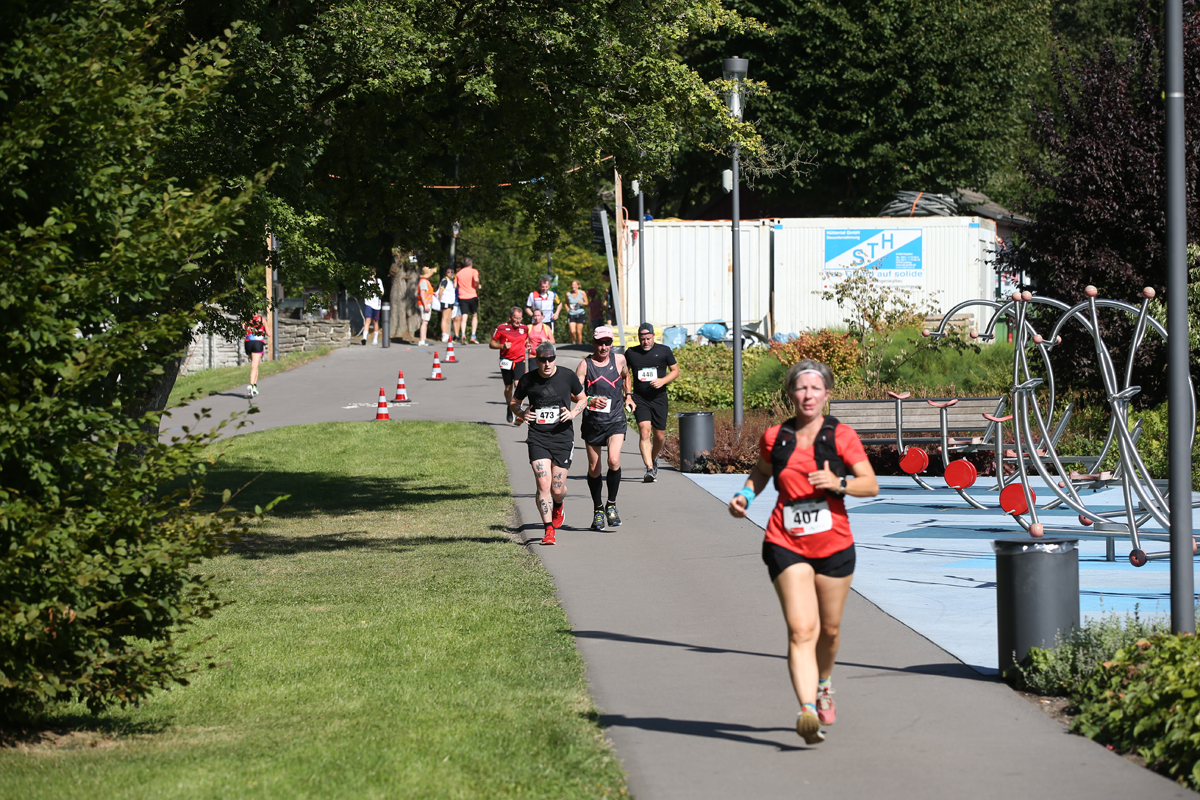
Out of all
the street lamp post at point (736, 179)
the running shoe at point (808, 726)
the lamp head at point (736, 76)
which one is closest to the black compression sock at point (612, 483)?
the street lamp post at point (736, 179)

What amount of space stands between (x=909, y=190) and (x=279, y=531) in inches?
1117

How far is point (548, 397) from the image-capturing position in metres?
11.8

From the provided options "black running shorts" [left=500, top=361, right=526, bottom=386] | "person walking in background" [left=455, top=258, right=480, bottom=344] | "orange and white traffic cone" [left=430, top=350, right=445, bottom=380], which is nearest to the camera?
"black running shorts" [left=500, top=361, right=526, bottom=386]

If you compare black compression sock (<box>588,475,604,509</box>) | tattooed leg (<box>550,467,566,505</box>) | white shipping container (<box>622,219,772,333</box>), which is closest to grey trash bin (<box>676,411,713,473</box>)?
black compression sock (<box>588,475,604,509</box>)

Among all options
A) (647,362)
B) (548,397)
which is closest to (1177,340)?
(548,397)

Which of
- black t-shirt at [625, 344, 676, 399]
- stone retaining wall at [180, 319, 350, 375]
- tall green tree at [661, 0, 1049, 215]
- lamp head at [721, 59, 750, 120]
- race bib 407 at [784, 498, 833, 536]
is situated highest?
tall green tree at [661, 0, 1049, 215]

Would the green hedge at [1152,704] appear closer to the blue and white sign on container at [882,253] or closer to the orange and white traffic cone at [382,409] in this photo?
the orange and white traffic cone at [382,409]

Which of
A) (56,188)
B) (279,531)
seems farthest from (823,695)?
(279,531)

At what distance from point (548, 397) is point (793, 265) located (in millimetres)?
18813

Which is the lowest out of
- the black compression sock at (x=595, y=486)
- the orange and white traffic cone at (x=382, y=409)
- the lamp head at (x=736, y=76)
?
the black compression sock at (x=595, y=486)

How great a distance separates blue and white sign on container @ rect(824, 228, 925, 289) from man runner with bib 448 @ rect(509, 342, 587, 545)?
18477mm

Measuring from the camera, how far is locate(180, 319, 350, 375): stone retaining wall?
113 ft

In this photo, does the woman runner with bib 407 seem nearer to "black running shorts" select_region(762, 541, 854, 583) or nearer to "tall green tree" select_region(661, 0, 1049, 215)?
"black running shorts" select_region(762, 541, 854, 583)

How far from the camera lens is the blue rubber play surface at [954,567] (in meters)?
8.30
